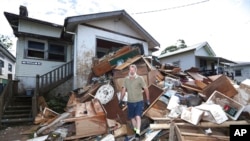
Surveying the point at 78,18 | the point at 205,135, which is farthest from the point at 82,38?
the point at 205,135

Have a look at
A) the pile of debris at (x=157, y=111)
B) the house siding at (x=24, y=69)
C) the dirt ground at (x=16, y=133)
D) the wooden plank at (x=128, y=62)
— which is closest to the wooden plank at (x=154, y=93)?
the pile of debris at (x=157, y=111)

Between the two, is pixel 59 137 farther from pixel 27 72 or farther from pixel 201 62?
pixel 201 62

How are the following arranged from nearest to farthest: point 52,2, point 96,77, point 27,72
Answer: point 96,77
point 27,72
point 52,2

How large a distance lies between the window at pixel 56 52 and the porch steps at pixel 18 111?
2.91 m

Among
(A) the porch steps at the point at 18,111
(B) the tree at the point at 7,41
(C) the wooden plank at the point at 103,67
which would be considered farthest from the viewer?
(B) the tree at the point at 7,41

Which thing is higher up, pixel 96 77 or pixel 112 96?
pixel 96 77

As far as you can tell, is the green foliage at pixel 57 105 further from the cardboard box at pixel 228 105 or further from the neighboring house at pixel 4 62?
the neighboring house at pixel 4 62

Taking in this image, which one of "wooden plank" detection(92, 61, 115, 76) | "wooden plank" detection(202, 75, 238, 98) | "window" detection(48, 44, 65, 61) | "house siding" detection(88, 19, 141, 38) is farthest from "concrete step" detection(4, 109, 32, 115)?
"wooden plank" detection(202, 75, 238, 98)

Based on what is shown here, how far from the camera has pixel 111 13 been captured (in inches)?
426

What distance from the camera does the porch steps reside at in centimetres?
786

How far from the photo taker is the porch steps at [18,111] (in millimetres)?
7859

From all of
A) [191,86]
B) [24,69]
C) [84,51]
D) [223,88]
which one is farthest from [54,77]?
[223,88]

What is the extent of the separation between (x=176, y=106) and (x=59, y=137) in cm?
347

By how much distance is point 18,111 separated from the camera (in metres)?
8.56
